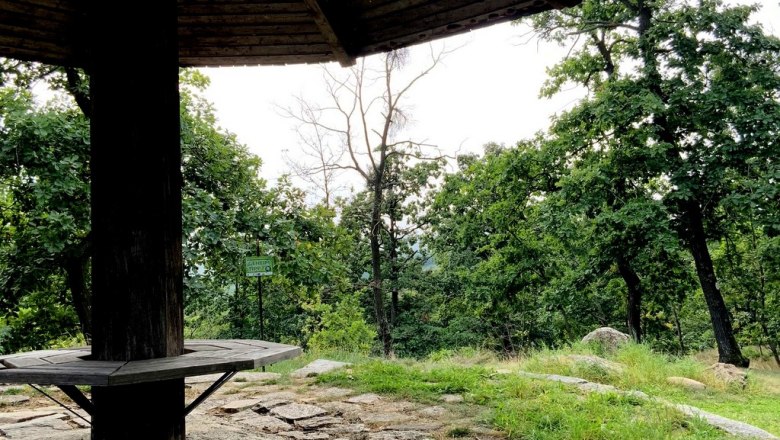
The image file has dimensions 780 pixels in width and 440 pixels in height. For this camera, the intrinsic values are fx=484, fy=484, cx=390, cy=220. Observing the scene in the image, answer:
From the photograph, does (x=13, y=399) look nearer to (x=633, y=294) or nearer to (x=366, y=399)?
(x=366, y=399)

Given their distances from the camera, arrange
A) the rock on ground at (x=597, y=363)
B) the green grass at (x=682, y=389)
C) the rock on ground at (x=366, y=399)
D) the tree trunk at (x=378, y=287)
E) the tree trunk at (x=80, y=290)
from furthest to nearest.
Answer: the tree trunk at (x=378, y=287) < the tree trunk at (x=80, y=290) < the rock on ground at (x=597, y=363) < the green grass at (x=682, y=389) < the rock on ground at (x=366, y=399)

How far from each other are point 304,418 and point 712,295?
10838 millimetres

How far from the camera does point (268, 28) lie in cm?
298

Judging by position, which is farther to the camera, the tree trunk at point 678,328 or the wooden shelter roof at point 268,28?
the tree trunk at point 678,328

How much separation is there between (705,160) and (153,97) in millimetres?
11747

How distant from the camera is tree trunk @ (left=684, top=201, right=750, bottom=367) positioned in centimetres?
1084

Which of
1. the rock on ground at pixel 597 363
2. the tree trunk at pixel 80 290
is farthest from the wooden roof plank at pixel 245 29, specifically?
the tree trunk at pixel 80 290

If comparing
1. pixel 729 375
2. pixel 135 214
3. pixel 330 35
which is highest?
pixel 330 35

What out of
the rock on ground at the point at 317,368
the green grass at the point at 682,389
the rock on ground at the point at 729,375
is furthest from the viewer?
the rock on ground at the point at 729,375

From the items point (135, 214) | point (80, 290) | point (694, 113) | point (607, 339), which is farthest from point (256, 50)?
point (694, 113)

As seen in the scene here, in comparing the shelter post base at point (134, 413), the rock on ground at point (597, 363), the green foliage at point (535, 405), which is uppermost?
the shelter post base at point (134, 413)

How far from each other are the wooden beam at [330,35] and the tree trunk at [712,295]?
1106 cm

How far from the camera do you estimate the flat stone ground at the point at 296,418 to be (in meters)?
3.40

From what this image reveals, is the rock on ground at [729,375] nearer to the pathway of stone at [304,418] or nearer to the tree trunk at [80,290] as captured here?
the pathway of stone at [304,418]
